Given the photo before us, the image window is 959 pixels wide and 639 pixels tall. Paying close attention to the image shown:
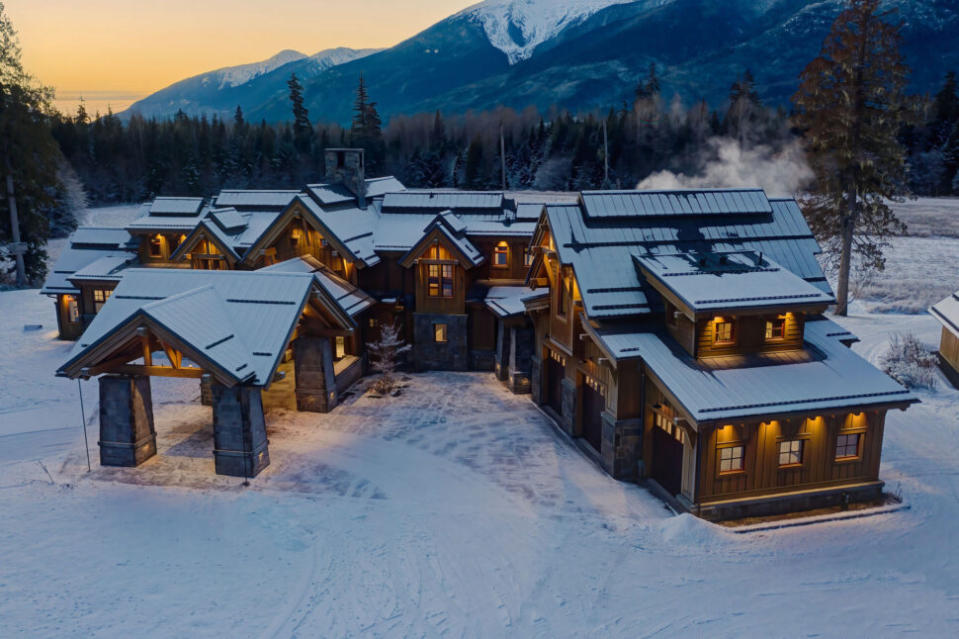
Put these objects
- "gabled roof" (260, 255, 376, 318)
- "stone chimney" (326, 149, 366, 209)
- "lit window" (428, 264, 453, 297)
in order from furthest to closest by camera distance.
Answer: "stone chimney" (326, 149, 366, 209) < "lit window" (428, 264, 453, 297) < "gabled roof" (260, 255, 376, 318)

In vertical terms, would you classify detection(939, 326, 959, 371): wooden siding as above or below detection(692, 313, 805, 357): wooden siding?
below

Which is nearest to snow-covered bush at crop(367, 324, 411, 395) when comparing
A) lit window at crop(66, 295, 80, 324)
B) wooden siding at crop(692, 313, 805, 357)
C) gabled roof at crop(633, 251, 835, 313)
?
gabled roof at crop(633, 251, 835, 313)

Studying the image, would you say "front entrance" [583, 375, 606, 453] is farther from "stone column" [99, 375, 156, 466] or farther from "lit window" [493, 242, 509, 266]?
"stone column" [99, 375, 156, 466]

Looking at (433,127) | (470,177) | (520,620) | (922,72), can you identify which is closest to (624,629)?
(520,620)

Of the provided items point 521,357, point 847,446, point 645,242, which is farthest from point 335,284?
point 847,446

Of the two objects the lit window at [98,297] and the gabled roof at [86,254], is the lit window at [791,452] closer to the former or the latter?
the lit window at [98,297]

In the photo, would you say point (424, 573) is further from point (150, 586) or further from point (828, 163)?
point (828, 163)
